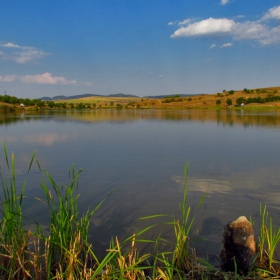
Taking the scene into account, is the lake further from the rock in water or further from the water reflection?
the water reflection

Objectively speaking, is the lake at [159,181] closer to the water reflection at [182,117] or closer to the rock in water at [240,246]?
the rock in water at [240,246]

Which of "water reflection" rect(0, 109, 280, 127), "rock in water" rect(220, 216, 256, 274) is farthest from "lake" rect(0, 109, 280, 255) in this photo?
"water reflection" rect(0, 109, 280, 127)

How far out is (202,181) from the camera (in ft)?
29.3

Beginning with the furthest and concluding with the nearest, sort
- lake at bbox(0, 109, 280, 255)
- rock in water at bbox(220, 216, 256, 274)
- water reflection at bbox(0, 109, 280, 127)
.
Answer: water reflection at bbox(0, 109, 280, 127), lake at bbox(0, 109, 280, 255), rock in water at bbox(220, 216, 256, 274)

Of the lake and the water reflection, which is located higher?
the water reflection

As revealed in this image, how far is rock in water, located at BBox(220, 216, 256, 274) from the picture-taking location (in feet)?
12.4

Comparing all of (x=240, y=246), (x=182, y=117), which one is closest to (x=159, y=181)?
(x=240, y=246)

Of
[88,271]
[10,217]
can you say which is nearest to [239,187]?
[88,271]

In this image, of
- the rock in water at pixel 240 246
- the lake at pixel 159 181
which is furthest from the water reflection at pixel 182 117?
the rock in water at pixel 240 246

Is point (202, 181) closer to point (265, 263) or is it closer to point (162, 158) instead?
point (162, 158)

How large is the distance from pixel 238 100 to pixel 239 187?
95425mm

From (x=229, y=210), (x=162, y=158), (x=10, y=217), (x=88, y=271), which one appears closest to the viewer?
(x=10, y=217)

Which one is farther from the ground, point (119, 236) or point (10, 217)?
point (10, 217)

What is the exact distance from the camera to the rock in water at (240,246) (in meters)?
3.78
